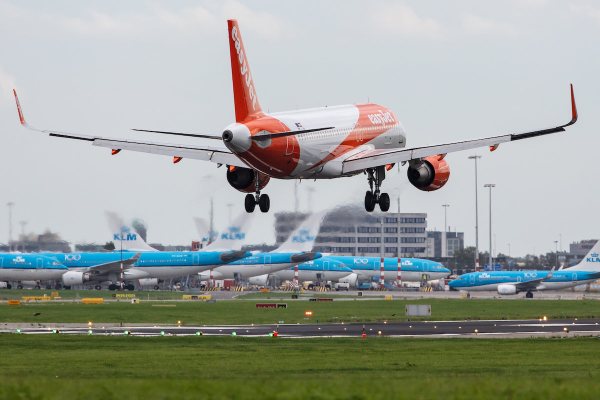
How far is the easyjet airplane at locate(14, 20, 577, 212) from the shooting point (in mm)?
65875

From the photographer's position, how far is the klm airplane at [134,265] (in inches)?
7042

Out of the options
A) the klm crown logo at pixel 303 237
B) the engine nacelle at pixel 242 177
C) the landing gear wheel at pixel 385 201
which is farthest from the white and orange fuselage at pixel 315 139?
the klm crown logo at pixel 303 237

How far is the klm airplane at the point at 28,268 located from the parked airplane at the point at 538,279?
209ft

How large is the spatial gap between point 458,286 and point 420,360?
132902mm

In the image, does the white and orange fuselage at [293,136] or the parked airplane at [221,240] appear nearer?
the white and orange fuselage at [293,136]

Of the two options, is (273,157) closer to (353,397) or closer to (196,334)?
(196,334)

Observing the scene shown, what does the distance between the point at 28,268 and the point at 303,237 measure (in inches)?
1630

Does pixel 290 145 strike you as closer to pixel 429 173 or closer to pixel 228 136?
pixel 228 136

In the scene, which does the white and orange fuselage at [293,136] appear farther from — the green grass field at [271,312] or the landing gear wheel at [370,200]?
the green grass field at [271,312]

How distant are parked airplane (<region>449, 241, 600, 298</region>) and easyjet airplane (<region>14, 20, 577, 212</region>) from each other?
104559 mm

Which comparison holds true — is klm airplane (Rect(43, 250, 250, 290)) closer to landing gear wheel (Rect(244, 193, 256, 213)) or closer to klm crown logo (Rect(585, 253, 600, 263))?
klm crown logo (Rect(585, 253, 600, 263))

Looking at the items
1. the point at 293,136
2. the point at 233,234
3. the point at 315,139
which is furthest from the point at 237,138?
the point at 233,234

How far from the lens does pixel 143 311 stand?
11294cm

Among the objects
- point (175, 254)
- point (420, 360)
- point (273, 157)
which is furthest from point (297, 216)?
point (420, 360)
